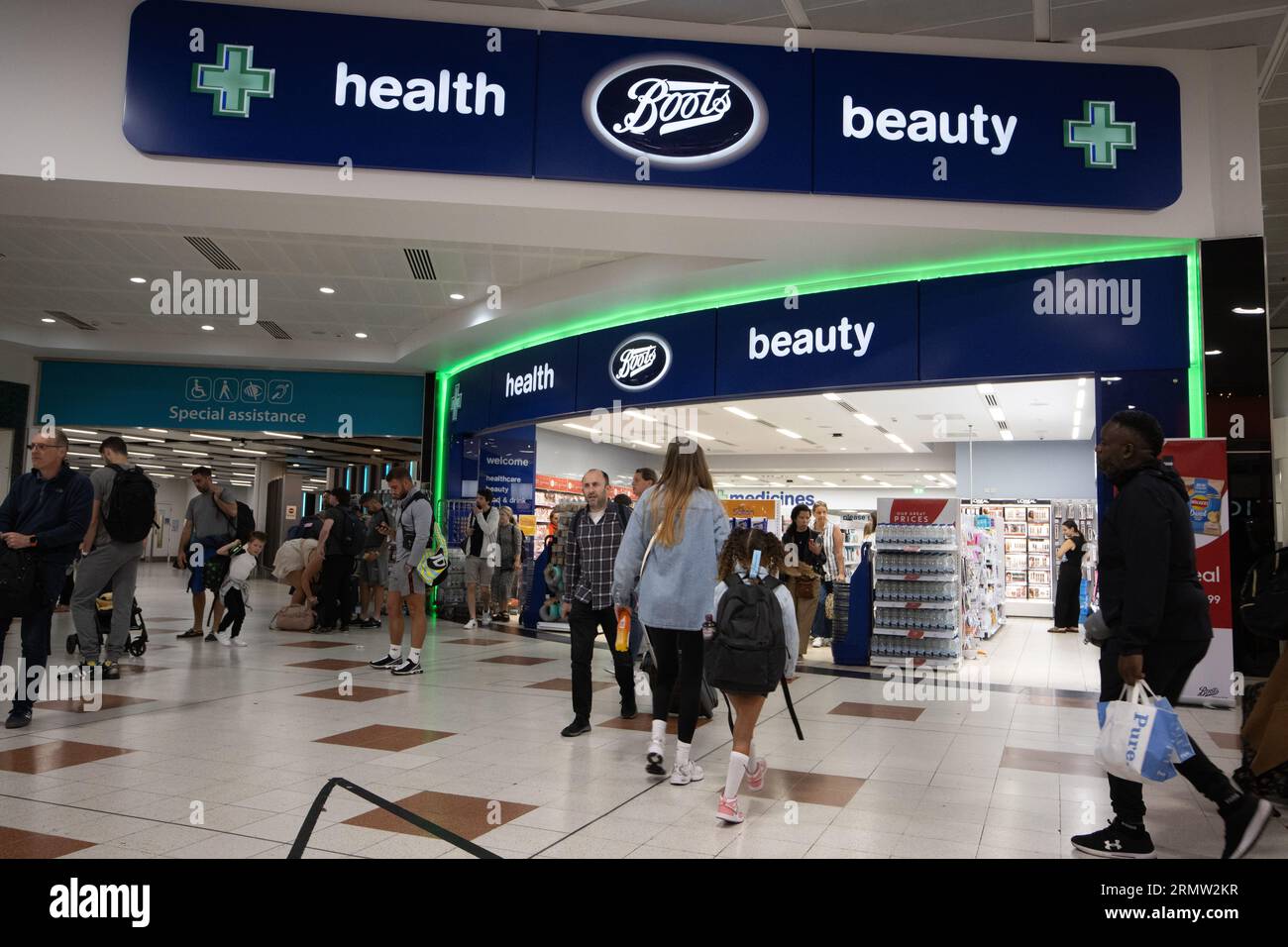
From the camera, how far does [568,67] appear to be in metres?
6.06

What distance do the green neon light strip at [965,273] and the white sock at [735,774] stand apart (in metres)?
4.75

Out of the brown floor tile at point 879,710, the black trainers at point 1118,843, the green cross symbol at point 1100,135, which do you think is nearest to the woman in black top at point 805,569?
the brown floor tile at point 879,710

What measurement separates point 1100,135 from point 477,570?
24.8ft

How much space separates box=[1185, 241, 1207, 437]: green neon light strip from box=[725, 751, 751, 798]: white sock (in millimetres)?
4757

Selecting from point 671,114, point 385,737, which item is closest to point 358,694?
point 385,737

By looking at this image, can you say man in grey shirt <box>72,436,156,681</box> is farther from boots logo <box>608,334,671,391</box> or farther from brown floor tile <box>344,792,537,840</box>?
boots logo <box>608,334,671,391</box>

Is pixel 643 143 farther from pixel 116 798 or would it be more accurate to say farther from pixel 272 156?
pixel 116 798

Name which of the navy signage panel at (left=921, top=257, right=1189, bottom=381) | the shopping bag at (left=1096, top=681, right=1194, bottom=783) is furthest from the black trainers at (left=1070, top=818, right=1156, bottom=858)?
the navy signage panel at (left=921, top=257, right=1189, bottom=381)

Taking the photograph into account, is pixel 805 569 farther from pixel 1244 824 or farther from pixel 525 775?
pixel 1244 824

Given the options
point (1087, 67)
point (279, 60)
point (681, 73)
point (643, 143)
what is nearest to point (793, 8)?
point (681, 73)

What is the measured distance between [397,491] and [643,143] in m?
2.98

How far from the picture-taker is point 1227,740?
4871 millimetres

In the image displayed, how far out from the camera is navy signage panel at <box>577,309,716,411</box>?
8750 mm
